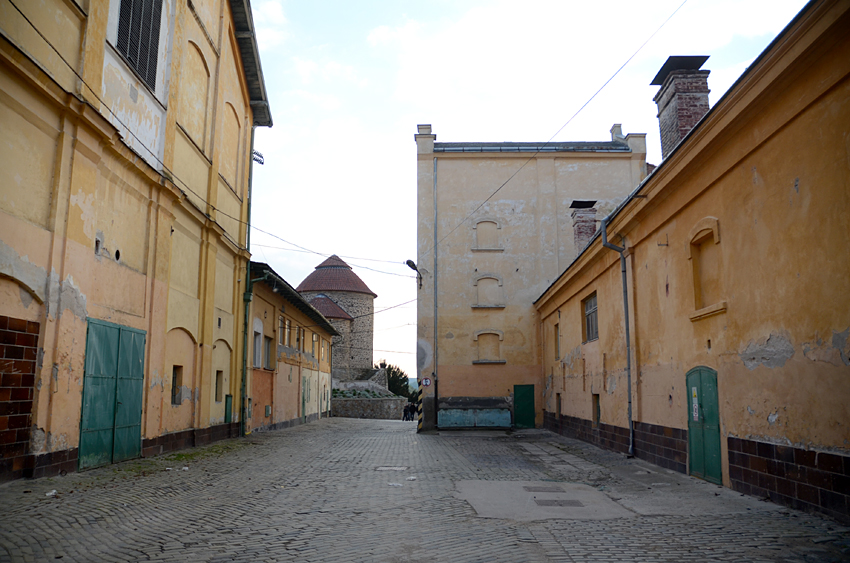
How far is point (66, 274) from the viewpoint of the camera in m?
9.23

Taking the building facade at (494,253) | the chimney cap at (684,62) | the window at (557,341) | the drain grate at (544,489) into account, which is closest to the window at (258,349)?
the building facade at (494,253)

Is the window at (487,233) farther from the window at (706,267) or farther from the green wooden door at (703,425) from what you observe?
the green wooden door at (703,425)

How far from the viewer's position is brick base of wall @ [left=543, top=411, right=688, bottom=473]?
33.2 feet

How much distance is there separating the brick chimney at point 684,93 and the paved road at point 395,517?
7015 millimetres

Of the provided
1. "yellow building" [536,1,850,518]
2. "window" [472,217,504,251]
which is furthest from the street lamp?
"yellow building" [536,1,850,518]

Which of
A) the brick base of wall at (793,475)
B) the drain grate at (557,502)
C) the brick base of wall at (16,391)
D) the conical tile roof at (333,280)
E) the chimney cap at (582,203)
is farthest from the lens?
the conical tile roof at (333,280)

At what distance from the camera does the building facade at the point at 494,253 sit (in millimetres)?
24797

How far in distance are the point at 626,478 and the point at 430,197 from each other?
17.8 meters

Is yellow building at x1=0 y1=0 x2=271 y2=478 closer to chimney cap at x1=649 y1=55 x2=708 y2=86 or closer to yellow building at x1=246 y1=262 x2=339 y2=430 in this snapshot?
yellow building at x1=246 y1=262 x2=339 y2=430

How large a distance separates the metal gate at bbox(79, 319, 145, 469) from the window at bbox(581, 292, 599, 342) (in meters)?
11.0

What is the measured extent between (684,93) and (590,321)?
266 inches

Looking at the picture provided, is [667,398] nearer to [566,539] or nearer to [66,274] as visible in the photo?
[566,539]

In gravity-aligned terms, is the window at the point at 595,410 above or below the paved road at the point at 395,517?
above

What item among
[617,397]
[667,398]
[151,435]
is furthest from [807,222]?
[151,435]
